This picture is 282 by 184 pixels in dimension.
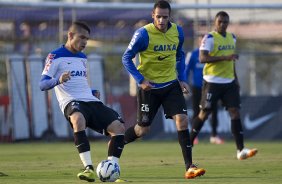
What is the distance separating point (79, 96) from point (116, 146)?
0.85 metres

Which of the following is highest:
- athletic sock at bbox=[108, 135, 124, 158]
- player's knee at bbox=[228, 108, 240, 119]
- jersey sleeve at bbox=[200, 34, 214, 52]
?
jersey sleeve at bbox=[200, 34, 214, 52]

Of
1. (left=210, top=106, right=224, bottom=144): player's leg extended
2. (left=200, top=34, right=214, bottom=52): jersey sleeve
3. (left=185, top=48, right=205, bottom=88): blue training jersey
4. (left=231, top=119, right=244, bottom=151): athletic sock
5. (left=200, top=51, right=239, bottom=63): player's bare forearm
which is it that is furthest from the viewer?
(left=210, top=106, right=224, bottom=144): player's leg extended

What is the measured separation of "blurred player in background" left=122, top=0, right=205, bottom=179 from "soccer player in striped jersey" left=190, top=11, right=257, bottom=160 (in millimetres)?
3246

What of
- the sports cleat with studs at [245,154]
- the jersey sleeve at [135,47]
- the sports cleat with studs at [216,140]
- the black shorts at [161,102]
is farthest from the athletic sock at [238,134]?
the sports cleat with studs at [216,140]

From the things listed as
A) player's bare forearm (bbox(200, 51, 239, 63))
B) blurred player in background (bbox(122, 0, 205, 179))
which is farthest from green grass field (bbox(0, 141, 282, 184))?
player's bare forearm (bbox(200, 51, 239, 63))

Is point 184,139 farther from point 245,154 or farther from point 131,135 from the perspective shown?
point 245,154

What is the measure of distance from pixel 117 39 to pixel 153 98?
13.8 m

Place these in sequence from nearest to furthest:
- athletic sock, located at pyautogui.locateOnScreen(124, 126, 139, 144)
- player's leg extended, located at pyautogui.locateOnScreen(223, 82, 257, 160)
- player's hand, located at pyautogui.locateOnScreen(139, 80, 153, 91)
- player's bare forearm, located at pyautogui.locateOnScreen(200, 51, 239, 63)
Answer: player's hand, located at pyautogui.locateOnScreen(139, 80, 153, 91) < athletic sock, located at pyautogui.locateOnScreen(124, 126, 139, 144) < player's leg extended, located at pyautogui.locateOnScreen(223, 82, 257, 160) < player's bare forearm, located at pyautogui.locateOnScreen(200, 51, 239, 63)

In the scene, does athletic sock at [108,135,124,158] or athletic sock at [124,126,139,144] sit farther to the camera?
athletic sock at [124,126,139,144]

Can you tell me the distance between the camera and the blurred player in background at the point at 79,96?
11.3 m

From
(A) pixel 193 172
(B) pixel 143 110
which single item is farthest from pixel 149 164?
(A) pixel 193 172

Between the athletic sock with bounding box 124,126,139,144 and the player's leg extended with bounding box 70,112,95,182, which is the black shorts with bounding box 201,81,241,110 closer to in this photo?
the athletic sock with bounding box 124,126,139,144

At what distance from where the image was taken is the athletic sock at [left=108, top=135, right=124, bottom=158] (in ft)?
37.3

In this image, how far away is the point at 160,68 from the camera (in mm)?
12672
